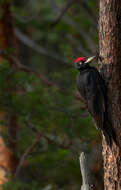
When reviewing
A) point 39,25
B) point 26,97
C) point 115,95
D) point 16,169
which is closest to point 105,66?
point 115,95

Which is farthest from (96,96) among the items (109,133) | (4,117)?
(4,117)

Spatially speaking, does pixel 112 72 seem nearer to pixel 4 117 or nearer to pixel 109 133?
pixel 109 133

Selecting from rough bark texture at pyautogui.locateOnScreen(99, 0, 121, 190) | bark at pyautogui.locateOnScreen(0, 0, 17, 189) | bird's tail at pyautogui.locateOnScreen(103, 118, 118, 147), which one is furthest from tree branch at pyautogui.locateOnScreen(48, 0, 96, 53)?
bird's tail at pyautogui.locateOnScreen(103, 118, 118, 147)

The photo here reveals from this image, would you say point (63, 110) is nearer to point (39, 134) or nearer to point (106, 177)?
point (39, 134)

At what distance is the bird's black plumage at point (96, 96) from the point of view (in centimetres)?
427

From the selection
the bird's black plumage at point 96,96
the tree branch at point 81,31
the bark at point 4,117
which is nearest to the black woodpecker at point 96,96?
the bird's black plumage at point 96,96

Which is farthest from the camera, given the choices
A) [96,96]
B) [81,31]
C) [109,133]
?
[81,31]

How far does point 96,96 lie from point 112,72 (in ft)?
1.12

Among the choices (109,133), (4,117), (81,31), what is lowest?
(109,133)

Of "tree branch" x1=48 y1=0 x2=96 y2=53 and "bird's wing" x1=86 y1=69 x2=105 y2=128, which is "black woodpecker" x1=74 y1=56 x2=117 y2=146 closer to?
"bird's wing" x1=86 y1=69 x2=105 y2=128

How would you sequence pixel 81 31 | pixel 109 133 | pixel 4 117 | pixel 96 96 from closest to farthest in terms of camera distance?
pixel 109 133 → pixel 96 96 → pixel 4 117 → pixel 81 31

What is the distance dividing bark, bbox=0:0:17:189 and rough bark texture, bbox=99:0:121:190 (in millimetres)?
4264

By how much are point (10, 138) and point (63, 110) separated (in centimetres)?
131

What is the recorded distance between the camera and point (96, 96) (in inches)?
175
